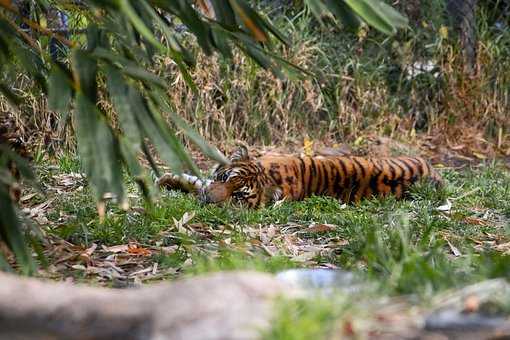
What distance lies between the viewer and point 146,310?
239 cm

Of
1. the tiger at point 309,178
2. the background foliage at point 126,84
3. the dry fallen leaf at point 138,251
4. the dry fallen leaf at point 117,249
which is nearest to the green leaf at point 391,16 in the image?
the background foliage at point 126,84

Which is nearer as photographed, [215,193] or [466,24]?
[215,193]

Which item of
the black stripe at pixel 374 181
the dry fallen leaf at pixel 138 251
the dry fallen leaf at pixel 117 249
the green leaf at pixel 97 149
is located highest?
the green leaf at pixel 97 149

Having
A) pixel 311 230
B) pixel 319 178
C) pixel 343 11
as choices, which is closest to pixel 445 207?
pixel 319 178

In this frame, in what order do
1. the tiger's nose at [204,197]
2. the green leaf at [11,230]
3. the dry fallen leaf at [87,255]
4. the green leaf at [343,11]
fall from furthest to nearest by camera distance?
the tiger's nose at [204,197] < the dry fallen leaf at [87,255] < the green leaf at [343,11] < the green leaf at [11,230]

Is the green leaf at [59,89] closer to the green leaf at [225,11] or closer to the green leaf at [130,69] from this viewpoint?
the green leaf at [130,69]

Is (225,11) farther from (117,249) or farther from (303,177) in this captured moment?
(303,177)

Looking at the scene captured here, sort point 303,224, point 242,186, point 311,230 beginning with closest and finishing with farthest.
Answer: point 311,230 → point 303,224 → point 242,186

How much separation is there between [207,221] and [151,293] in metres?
3.81

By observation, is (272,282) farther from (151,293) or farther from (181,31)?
(181,31)

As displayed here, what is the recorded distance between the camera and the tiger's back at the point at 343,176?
750 centimetres

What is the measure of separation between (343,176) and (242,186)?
93 centimetres

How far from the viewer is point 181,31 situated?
377 inches

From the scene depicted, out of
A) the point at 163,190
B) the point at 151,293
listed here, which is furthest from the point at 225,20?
the point at 163,190
